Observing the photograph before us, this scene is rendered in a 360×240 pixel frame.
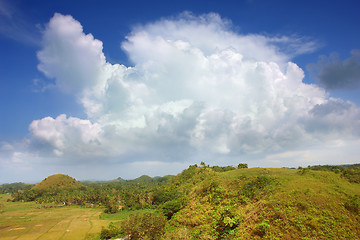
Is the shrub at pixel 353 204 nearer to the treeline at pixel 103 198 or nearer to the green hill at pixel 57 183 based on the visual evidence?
the treeline at pixel 103 198

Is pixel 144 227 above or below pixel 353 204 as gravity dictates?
below

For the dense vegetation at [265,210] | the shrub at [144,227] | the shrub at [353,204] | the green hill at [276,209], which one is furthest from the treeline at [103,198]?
the shrub at [353,204]

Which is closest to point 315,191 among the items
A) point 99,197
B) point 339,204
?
point 339,204

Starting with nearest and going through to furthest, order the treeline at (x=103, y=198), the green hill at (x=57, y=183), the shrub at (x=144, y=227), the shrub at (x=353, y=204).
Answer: the shrub at (x=353, y=204)
the shrub at (x=144, y=227)
the treeline at (x=103, y=198)
the green hill at (x=57, y=183)

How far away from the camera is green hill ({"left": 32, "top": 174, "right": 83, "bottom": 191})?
559 feet

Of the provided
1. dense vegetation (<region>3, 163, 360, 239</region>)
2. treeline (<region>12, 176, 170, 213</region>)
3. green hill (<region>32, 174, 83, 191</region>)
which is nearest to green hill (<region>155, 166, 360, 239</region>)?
dense vegetation (<region>3, 163, 360, 239</region>)

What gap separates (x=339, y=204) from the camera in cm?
2708

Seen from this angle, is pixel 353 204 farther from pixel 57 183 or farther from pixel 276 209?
pixel 57 183

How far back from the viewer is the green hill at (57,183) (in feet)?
559

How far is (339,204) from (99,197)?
130 meters

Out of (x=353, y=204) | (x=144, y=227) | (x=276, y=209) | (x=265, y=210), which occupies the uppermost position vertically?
(x=353, y=204)

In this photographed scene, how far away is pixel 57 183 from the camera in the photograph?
181m

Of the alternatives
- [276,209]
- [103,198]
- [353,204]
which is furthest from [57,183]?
[353,204]

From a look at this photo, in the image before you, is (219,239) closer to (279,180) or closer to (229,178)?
(279,180)
